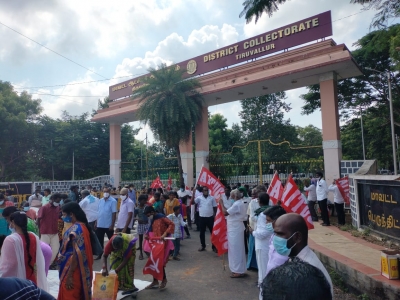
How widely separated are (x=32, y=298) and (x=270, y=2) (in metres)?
5.07

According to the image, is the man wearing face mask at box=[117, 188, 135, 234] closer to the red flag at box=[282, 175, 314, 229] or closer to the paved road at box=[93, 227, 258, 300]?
the paved road at box=[93, 227, 258, 300]

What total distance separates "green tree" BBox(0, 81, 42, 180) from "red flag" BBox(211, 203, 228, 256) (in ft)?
73.9

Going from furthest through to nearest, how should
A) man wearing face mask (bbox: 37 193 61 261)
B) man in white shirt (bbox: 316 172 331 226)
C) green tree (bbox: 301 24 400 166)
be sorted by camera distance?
green tree (bbox: 301 24 400 166)
man in white shirt (bbox: 316 172 331 226)
man wearing face mask (bbox: 37 193 61 261)

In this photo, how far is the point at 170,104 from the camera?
16.1 m

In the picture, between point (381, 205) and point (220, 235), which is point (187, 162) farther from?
point (381, 205)

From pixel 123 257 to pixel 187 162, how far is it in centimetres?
1308

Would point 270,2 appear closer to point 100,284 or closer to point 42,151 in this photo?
point 100,284

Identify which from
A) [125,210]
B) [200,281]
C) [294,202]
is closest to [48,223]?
[125,210]

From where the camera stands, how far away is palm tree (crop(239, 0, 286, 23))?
5.18m

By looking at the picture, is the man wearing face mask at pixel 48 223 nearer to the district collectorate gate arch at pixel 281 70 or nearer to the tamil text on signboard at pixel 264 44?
the district collectorate gate arch at pixel 281 70

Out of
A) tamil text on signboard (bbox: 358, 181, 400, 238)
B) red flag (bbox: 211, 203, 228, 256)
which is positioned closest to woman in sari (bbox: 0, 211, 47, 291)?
red flag (bbox: 211, 203, 228, 256)

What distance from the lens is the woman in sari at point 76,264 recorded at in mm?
3887

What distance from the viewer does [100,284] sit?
15.4ft

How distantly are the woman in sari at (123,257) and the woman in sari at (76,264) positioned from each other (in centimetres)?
91
